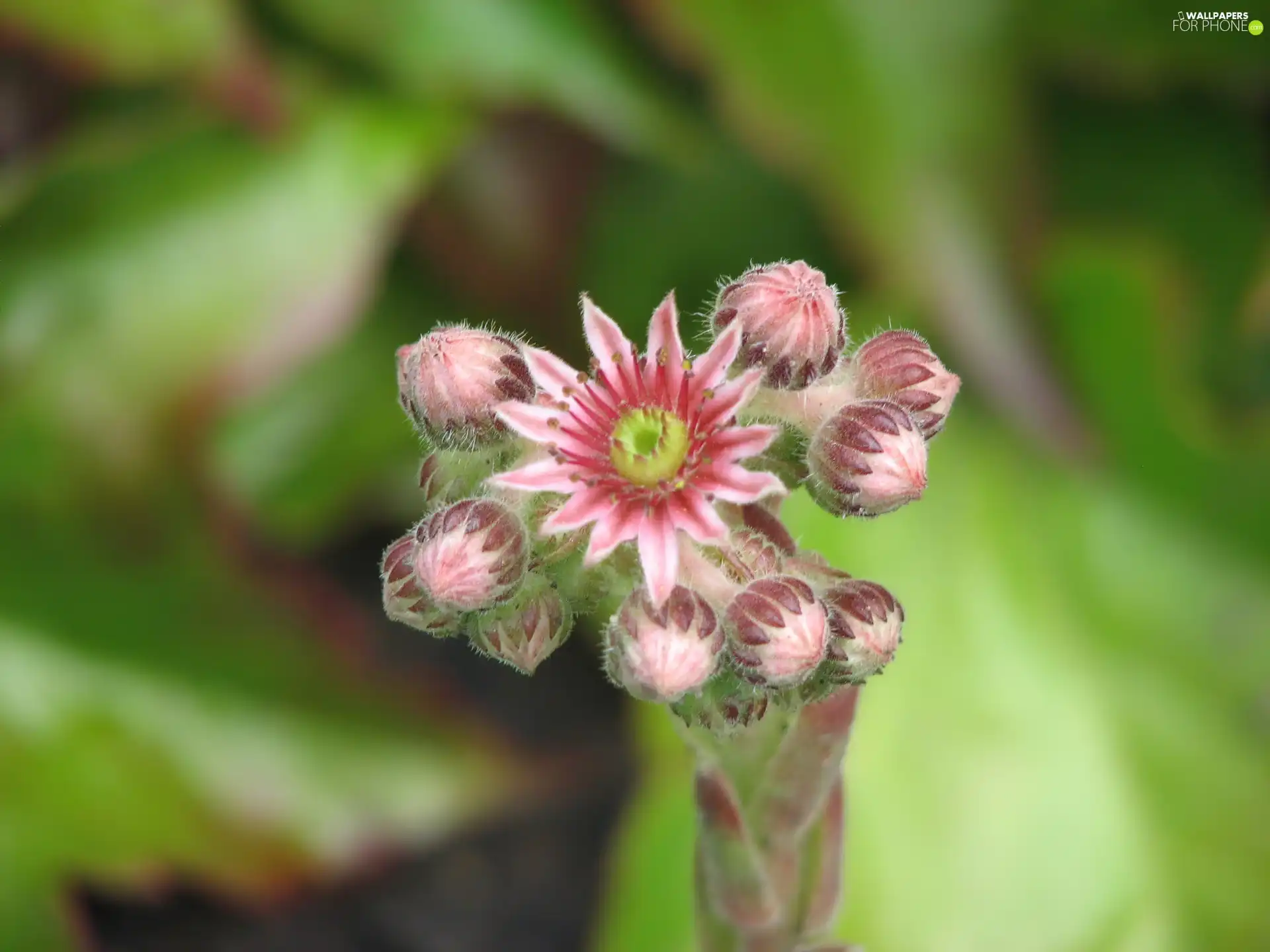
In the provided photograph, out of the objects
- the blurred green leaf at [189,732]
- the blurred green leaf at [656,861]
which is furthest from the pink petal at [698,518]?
the blurred green leaf at [189,732]

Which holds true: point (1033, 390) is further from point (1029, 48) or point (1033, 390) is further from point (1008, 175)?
point (1029, 48)

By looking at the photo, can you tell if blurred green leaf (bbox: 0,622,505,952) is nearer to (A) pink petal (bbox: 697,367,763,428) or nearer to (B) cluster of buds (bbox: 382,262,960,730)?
(B) cluster of buds (bbox: 382,262,960,730)

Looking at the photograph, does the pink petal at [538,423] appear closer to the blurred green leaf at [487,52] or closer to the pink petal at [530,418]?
the pink petal at [530,418]

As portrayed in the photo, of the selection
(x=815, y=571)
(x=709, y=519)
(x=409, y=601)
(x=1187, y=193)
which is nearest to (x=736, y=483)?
(x=709, y=519)

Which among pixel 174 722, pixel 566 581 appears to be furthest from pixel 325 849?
pixel 566 581

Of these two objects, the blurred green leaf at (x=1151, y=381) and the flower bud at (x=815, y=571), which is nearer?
the flower bud at (x=815, y=571)

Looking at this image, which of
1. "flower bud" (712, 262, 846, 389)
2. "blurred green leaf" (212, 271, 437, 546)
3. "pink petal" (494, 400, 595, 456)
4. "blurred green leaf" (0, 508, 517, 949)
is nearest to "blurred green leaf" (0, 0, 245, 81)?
"blurred green leaf" (212, 271, 437, 546)

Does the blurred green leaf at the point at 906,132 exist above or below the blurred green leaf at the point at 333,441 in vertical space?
above
